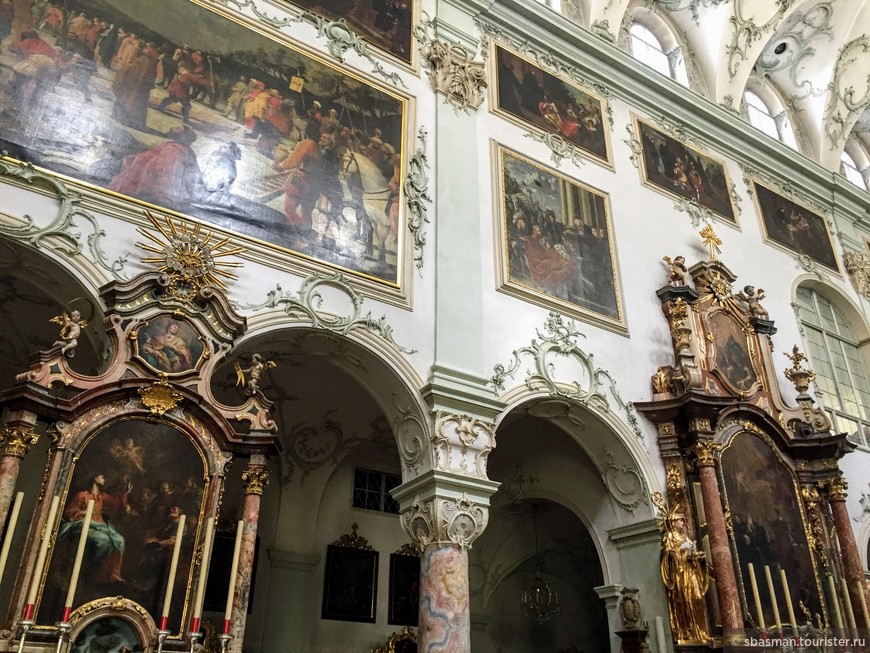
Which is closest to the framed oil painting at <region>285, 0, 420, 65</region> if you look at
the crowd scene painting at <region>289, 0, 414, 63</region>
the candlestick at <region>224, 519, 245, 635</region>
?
the crowd scene painting at <region>289, 0, 414, 63</region>

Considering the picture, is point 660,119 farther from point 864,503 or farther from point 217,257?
point 217,257

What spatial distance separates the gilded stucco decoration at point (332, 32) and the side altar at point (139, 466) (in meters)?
3.32

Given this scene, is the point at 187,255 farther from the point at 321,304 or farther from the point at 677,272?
the point at 677,272

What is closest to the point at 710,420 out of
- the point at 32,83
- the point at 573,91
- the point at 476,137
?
the point at 476,137

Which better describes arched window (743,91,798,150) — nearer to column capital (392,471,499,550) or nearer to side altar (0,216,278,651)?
column capital (392,471,499,550)

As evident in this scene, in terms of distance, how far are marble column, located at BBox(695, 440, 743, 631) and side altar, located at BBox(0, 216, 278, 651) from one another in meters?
5.17

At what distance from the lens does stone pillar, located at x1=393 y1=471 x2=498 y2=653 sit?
679 centimetres

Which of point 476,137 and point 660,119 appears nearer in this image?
point 476,137

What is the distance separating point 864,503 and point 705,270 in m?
4.26

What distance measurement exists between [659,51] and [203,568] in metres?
12.6

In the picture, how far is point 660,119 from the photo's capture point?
1262cm

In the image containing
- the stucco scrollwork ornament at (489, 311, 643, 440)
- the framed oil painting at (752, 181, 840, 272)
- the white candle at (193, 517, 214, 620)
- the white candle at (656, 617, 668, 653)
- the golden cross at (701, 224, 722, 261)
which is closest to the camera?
the white candle at (193, 517, 214, 620)

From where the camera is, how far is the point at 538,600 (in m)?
12.5

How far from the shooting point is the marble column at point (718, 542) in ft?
26.4
